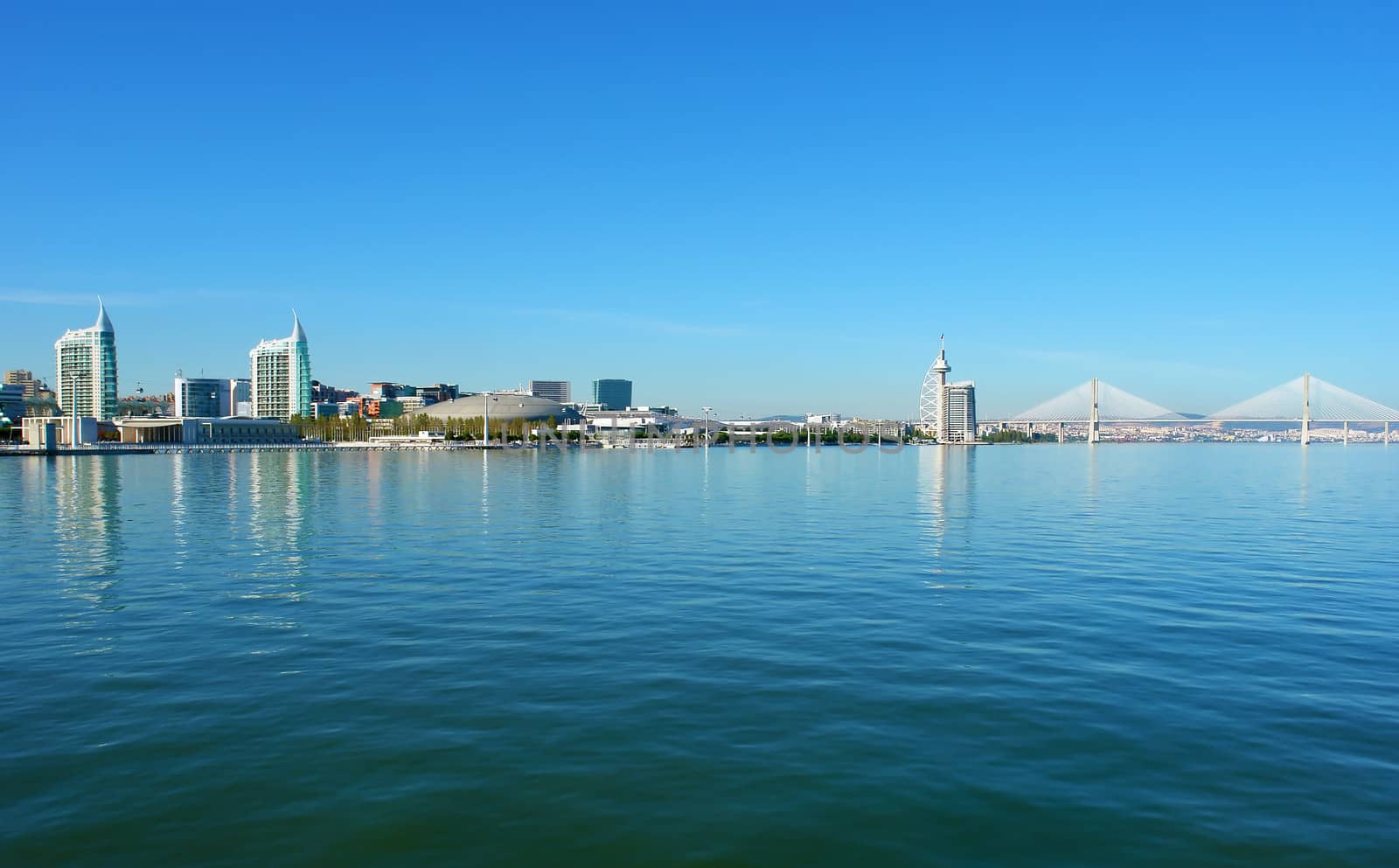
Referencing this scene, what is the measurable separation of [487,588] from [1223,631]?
12015 millimetres

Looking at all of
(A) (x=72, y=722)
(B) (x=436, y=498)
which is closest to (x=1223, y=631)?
(A) (x=72, y=722)

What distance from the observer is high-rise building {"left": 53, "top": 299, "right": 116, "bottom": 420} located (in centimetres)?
17775

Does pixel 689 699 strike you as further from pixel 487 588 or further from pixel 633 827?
pixel 487 588

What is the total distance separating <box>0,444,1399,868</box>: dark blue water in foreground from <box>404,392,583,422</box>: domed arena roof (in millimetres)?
156637

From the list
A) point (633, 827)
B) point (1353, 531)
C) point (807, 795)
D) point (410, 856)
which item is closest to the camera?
point (410, 856)

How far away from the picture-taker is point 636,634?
12602 millimetres

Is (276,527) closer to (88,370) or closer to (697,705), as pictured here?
(697,705)

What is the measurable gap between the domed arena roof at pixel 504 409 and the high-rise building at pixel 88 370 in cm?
5898

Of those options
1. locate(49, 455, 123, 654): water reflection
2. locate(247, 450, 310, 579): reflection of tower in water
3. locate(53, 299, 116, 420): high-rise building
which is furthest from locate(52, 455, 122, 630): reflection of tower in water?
locate(53, 299, 116, 420): high-rise building

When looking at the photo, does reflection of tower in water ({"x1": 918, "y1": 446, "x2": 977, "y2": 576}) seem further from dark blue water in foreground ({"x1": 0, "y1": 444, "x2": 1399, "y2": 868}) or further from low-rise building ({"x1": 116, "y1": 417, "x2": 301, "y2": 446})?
low-rise building ({"x1": 116, "y1": 417, "x2": 301, "y2": 446})

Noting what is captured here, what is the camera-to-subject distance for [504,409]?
179000 mm

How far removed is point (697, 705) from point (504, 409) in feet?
572

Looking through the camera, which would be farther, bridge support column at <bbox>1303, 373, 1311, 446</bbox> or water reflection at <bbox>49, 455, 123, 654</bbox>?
bridge support column at <bbox>1303, 373, 1311, 446</bbox>

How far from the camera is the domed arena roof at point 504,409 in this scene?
582ft
